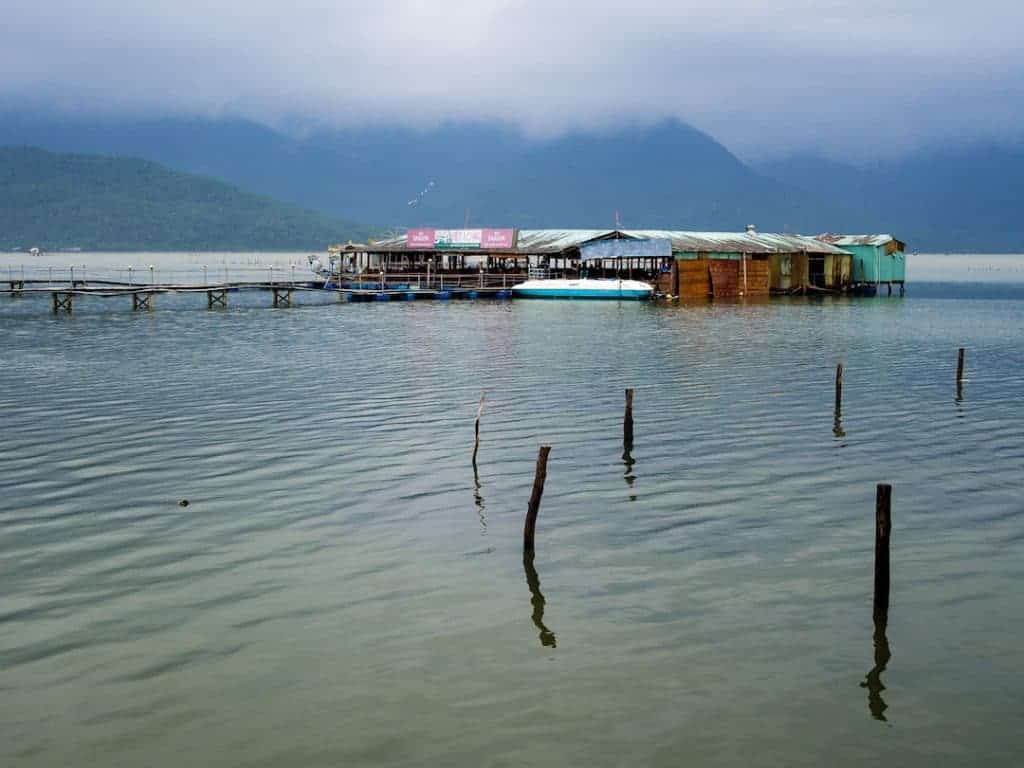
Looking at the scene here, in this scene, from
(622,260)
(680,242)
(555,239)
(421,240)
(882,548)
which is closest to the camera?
(882,548)

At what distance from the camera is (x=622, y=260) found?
99.1 m

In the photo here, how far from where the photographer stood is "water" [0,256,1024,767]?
11781mm

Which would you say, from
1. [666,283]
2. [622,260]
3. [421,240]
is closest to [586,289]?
[666,283]

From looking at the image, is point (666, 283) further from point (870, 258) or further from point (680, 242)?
point (870, 258)

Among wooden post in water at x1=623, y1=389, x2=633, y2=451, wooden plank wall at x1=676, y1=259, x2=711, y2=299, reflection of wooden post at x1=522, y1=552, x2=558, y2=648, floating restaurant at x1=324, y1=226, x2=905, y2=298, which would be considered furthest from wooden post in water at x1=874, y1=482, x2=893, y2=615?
wooden plank wall at x1=676, y1=259, x2=711, y2=299

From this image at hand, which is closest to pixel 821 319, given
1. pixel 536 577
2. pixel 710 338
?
pixel 710 338

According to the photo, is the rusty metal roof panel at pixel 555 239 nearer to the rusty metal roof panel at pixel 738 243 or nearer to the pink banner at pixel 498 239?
the pink banner at pixel 498 239

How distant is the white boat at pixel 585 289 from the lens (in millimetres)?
91000

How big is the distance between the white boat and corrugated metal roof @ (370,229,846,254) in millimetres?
4071

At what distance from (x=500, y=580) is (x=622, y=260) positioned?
278 feet

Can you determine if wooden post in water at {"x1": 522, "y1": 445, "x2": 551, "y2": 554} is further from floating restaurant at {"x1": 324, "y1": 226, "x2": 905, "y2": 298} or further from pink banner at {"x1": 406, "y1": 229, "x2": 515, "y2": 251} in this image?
pink banner at {"x1": 406, "y1": 229, "x2": 515, "y2": 251}

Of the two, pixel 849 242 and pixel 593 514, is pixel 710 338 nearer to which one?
pixel 593 514

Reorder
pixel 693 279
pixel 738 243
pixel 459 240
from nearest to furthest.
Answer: pixel 693 279
pixel 459 240
pixel 738 243

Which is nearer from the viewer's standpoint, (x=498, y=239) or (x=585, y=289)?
(x=585, y=289)
